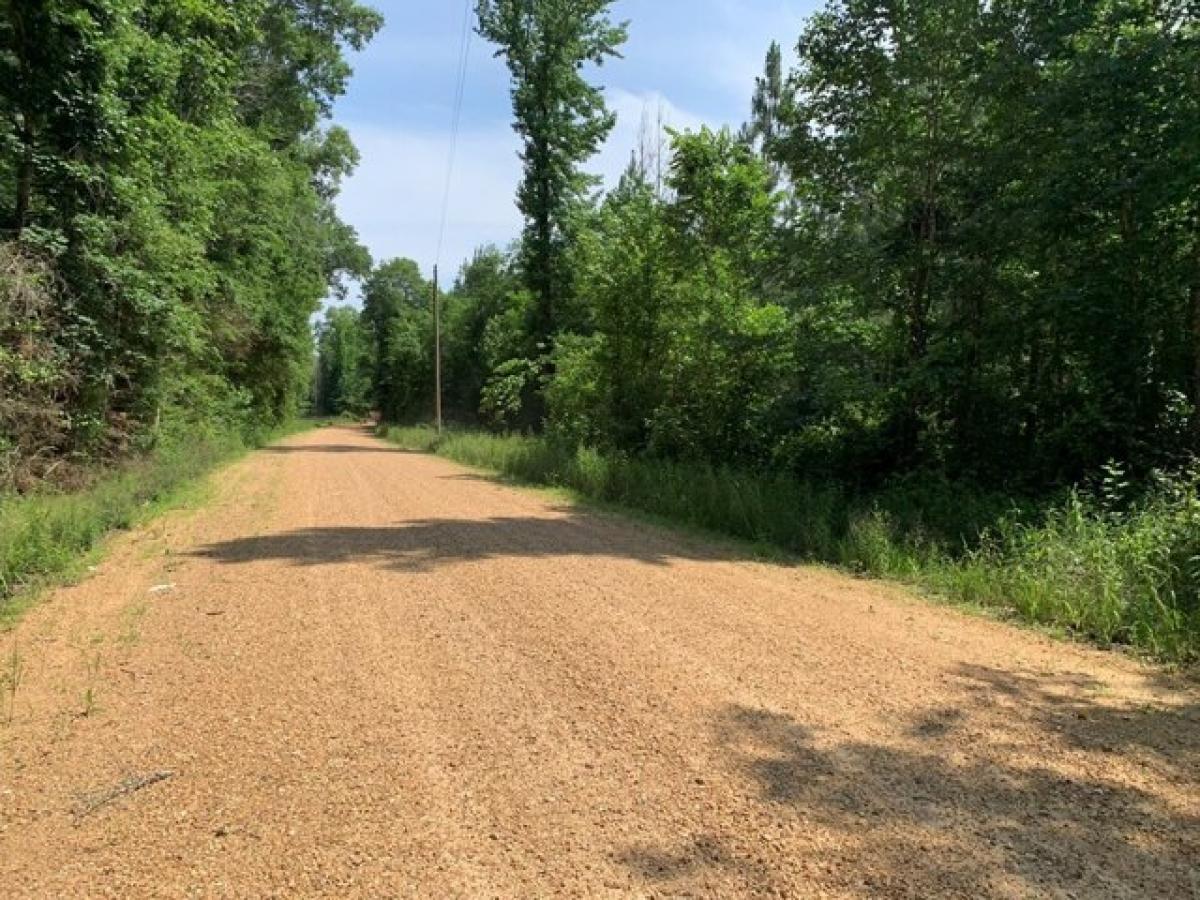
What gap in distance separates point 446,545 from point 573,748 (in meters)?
5.77

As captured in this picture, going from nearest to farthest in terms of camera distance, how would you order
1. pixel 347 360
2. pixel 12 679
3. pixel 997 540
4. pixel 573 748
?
pixel 573 748 < pixel 12 679 < pixel 997 540 < pixel 347 360

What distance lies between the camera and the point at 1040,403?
36.3 ft

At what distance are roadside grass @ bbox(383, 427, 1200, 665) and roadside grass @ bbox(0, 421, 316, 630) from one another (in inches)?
309

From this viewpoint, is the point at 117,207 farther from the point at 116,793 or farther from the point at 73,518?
the point at 116,793

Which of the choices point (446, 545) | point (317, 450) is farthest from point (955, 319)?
point (317, 450)

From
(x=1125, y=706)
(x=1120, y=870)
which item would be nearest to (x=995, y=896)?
(x=1120, y=870)

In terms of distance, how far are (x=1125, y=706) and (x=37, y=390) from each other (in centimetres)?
1366

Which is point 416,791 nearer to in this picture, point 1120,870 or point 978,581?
point 1120,870

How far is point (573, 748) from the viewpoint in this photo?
157 inches

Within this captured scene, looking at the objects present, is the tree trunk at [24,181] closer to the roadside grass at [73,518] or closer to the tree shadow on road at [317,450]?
the roadside grass at [73,518]

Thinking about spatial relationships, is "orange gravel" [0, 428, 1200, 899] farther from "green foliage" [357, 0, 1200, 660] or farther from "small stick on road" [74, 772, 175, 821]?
"green foliage" [357, 0, 1200, 660]

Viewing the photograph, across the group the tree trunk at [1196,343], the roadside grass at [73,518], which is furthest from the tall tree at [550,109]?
the tree trunk at [1196,343]

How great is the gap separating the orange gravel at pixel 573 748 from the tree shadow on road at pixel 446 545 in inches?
47.2

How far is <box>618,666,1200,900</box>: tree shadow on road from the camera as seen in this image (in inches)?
115
